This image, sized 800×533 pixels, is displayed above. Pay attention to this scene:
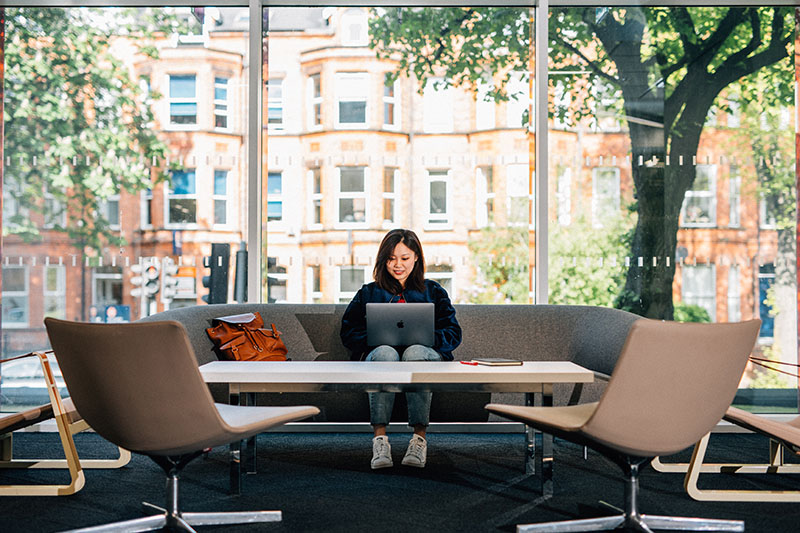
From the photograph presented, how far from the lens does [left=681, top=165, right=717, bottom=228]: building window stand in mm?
5508

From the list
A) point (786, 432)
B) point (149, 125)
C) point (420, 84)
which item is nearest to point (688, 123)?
point (420, 84)

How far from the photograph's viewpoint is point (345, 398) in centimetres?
445

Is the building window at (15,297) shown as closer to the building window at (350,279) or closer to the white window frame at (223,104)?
the white window frame at (223,104)

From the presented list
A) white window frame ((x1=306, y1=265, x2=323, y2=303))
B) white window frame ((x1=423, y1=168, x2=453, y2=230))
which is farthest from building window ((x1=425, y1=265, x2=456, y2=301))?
white window frame ((x1=306, y1=265, x2=323, y2=303))

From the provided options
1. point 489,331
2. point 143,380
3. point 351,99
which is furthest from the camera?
point 351,99

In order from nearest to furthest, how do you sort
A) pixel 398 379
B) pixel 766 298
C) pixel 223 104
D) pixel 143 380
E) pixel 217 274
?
pixel 143 380 < pixel 398 379 < pixel 766 298 < pixel 217 274 < pixel 223 104

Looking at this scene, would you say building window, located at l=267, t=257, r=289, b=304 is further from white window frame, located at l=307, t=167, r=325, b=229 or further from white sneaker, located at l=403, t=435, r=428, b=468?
white sneaker, located at l=403, t=435, r=428, b=468

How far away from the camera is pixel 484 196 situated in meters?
6.12

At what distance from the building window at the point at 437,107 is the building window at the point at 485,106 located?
0.79 feet

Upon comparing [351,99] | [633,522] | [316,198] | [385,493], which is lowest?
[385,493]

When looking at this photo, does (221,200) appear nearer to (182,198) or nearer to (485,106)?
(182,198)

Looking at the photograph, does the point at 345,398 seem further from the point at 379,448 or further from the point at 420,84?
the point at 420,84

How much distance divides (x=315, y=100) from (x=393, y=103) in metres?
0.61

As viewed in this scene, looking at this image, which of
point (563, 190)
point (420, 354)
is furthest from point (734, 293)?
point (420, 354)
